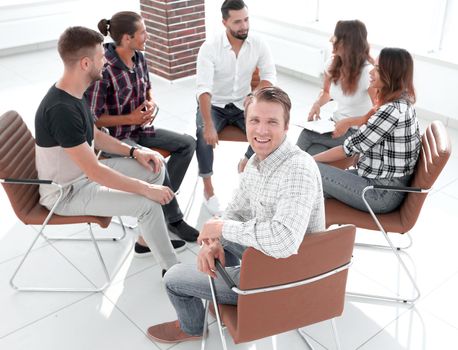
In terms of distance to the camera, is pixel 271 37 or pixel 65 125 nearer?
pixel 65 125

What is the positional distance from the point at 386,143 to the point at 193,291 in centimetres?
122

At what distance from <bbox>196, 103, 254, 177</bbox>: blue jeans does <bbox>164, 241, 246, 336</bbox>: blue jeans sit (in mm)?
1318

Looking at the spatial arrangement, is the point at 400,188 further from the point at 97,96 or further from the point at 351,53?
the point at 97,96

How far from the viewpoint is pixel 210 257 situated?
6.79 feet

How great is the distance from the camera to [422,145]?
106 inches

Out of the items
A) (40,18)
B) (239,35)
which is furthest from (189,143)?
(40,18)

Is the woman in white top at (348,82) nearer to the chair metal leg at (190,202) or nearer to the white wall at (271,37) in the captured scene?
the chair metal leg at (190,202)

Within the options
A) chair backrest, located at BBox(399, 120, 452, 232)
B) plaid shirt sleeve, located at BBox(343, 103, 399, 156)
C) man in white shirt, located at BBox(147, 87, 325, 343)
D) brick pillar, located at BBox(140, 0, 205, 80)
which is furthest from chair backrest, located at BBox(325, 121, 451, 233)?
brick pillar, located at BBox(140, 0, 205, 80)

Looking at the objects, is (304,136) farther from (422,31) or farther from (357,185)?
(422,31)

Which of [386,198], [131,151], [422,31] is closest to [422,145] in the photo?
[386,198]

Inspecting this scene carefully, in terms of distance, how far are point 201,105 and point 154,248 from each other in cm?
116

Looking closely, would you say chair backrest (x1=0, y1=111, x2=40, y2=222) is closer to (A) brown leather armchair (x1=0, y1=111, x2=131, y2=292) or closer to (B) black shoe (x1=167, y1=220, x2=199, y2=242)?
(A) brown leather armchair (x1=0, y1=111, x2=131, y2=292)

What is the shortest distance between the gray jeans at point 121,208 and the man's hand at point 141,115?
0.59 m

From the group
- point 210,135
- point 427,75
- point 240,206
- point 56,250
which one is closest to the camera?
point 240,206
